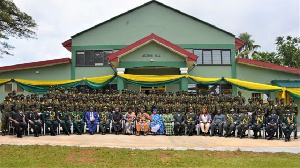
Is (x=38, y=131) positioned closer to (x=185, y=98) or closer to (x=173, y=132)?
(x=173, y=132)

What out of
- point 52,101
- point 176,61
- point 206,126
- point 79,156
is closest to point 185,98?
point 206,126

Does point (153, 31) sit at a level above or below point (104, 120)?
above

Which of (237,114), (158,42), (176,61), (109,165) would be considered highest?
(158,42)

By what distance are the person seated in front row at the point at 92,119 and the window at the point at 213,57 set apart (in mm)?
9198

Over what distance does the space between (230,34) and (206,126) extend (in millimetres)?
9262

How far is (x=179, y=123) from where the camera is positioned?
13.8 m

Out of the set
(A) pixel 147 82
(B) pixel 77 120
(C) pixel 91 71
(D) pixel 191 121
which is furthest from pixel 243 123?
(C) pixel 91 71

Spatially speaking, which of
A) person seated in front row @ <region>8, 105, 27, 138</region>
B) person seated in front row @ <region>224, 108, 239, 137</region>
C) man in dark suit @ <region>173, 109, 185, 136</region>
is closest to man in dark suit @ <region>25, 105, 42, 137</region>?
person seated in front row @ <region>8, 105, 27, 138</region>

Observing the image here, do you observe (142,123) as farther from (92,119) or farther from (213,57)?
→ (213,57)

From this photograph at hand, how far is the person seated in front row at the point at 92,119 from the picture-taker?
13.6 m

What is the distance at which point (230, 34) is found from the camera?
20938 millimetres

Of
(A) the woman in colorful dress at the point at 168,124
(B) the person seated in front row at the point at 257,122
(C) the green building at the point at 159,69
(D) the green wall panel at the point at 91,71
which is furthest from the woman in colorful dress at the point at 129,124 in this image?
(D) the green wall panel at the point at 91,71

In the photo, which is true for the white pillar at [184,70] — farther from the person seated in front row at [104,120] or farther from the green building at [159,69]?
the person seated in front row at [104,120]

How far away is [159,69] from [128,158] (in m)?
11.3
